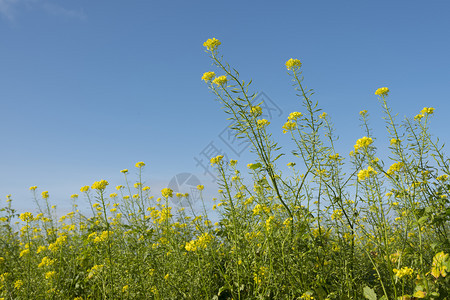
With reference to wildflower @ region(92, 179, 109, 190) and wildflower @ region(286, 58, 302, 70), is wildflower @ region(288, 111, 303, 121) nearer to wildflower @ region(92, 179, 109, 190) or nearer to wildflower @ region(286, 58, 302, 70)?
wildflower @ region(286, 58, 302, 70)

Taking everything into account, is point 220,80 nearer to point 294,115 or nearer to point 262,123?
point 262,123

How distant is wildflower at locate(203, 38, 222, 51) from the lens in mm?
2670

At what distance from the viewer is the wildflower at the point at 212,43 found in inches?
105

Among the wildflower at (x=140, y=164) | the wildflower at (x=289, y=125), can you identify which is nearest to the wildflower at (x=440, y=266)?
the wildflower at (x=289, y=125)

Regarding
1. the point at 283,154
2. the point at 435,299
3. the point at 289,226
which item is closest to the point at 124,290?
the point at 289,226

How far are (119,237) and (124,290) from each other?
82 cm

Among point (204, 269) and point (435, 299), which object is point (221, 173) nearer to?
point (204, 269)

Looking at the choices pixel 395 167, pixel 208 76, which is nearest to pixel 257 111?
pixel 208 76

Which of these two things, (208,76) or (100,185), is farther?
(100,185)

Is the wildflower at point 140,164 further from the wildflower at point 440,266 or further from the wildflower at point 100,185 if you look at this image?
the wildflower at point 440,266

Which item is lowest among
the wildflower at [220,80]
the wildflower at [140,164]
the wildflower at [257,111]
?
the wildflower at [257,111]

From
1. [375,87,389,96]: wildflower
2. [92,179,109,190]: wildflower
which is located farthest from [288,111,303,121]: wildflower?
[92,179,109,190]: wildflower

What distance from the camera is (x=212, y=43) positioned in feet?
8.79

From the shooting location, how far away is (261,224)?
2514 mm
